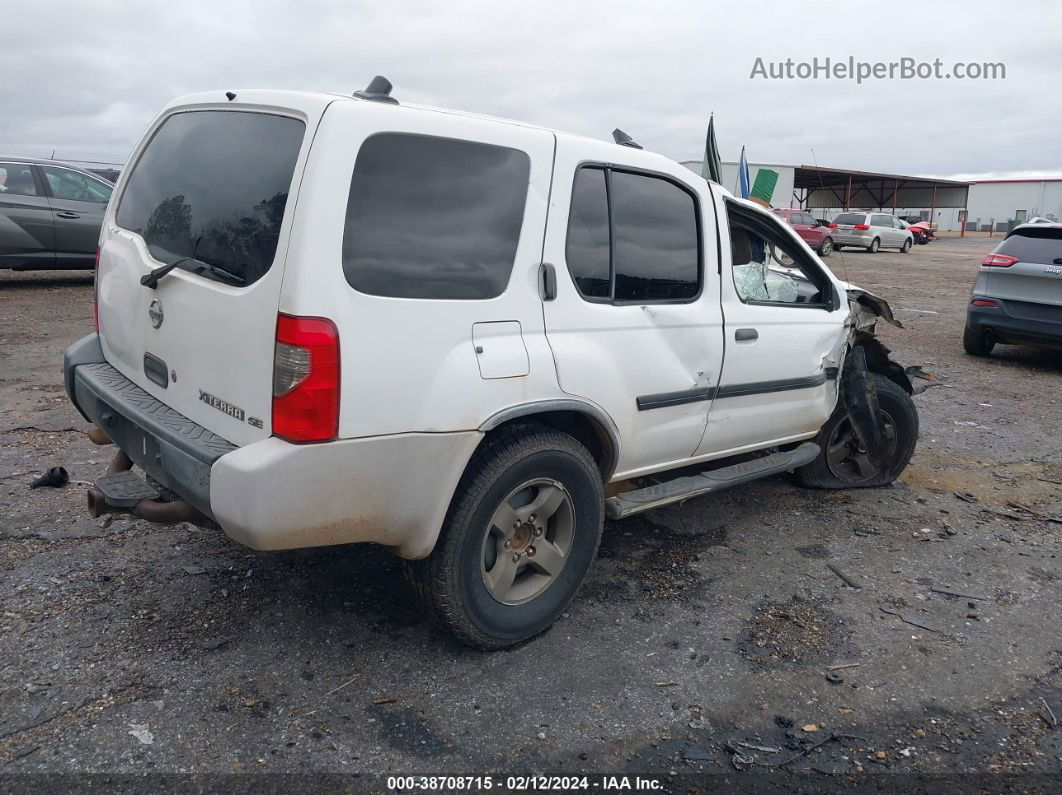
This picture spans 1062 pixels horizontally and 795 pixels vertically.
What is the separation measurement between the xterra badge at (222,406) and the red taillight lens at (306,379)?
A: 0.21m

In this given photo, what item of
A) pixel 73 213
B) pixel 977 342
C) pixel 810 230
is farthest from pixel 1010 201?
pixel 73 213

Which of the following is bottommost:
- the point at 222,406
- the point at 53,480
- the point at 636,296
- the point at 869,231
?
the point at 53,480

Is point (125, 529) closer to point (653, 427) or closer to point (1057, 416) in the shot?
point (653, 427)

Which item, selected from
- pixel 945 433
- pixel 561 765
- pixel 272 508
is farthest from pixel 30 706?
pixel 945 433

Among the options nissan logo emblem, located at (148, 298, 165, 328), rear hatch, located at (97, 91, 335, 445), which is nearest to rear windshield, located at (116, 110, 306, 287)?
rear hatch, located at (97, 91, 335, 445)

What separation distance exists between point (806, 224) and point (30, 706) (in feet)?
90.6

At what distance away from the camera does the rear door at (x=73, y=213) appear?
35.4 feet

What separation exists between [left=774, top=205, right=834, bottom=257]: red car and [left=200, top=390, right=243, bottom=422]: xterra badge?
24.5 m

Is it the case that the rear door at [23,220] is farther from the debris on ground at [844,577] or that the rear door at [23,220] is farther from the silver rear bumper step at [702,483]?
the debris on ground at [844,577]

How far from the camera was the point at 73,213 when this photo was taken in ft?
35.6

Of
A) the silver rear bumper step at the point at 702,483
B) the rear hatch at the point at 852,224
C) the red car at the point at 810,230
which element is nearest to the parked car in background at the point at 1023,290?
the silver rear bumper step at the point at 702,483

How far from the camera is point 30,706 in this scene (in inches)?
104

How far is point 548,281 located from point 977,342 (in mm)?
8171

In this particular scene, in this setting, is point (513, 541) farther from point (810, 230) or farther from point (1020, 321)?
point (810, 230)
